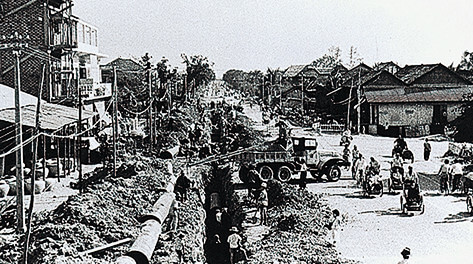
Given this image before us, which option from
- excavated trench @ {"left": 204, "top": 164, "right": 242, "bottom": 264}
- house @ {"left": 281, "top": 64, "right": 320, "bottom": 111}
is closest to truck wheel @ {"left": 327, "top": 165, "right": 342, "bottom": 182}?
excavated trench @ {"left": 204, "top": 164, "right": 242, "bottom": 264}

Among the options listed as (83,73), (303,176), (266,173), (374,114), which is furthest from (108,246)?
(374,114)

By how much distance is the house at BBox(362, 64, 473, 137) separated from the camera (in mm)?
53562

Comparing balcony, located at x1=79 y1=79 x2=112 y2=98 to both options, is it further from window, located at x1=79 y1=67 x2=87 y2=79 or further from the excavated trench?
the excavated trench

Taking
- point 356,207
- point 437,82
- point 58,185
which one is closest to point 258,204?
point 356,207

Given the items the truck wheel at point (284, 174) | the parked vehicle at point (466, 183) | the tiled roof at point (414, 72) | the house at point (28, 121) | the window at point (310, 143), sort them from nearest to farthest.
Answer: the parked vehicle at point (466, 183), the truck wheel at point (284, 174), the window at point (310, 143), the house at point (28, 121), the tiled roof at point (414, 72)

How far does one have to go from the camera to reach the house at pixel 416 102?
2109 inches

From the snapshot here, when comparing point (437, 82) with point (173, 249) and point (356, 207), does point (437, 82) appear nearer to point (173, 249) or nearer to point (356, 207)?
point (356, 207)

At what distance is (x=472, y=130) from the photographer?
34.3 metres

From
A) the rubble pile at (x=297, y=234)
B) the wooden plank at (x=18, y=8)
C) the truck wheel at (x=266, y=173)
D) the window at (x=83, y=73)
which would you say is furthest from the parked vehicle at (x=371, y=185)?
the window at (x=83, y=73)

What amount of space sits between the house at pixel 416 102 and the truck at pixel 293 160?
25.5 metres

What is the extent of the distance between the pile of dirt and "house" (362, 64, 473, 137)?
111 feet

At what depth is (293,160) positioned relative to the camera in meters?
27.2

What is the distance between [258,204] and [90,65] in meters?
39.8

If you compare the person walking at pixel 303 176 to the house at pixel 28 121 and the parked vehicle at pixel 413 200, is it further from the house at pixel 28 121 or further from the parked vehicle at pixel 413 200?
the house at pixel 28 121
